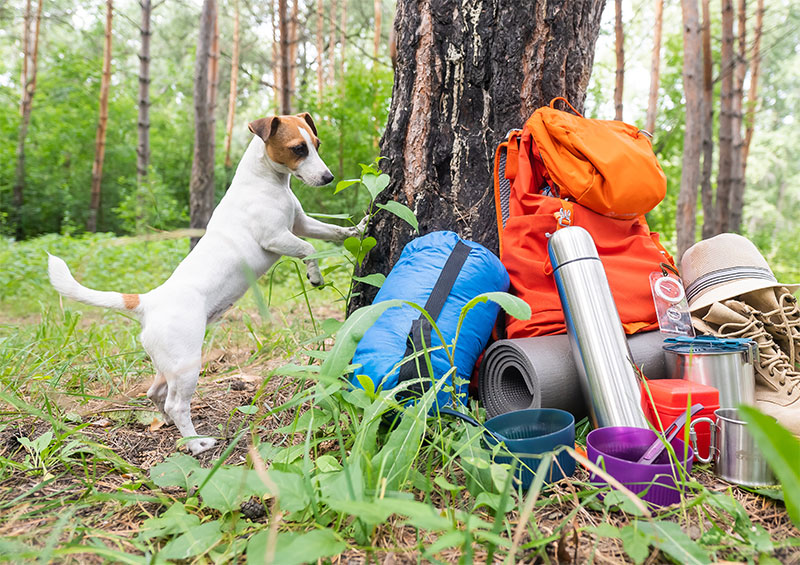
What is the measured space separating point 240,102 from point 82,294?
1045 inches

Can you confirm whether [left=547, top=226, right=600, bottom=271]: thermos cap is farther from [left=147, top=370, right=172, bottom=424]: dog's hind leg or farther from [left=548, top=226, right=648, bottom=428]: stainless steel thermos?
[left=147, top=370, right=172, bottom=424]: dog's hind leg

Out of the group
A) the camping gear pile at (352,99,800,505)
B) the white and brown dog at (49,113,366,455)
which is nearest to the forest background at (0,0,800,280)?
the white and brown dog at (49,113,366,455)

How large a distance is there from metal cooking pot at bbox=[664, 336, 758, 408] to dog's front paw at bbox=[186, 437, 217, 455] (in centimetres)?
179

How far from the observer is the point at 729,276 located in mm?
2238

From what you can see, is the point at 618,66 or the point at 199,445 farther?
the point at 618,66

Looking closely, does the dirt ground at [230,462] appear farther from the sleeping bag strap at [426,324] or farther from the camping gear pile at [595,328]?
the sleeping bag strap at [426,324]

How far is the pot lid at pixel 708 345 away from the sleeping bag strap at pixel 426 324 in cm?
86

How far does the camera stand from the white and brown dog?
198cm

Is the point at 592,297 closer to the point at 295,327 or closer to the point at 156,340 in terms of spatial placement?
the point at 156,340

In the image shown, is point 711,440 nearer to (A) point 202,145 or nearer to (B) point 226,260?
(B) point 226,260

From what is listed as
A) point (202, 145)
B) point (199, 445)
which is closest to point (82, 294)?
point (199, 445)

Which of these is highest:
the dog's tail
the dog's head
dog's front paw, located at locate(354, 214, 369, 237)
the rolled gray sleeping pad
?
the dog's head

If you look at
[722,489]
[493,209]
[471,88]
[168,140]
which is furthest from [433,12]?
[168,140]

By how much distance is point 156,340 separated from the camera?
6.48ft
